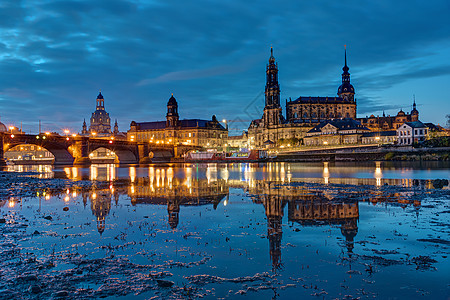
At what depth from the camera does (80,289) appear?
299 inches

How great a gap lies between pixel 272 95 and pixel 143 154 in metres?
77.8

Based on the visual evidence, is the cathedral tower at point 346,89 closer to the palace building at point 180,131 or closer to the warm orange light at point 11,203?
the palace building at point 180,131

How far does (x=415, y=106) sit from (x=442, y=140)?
122m

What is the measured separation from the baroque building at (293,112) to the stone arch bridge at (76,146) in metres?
59.0

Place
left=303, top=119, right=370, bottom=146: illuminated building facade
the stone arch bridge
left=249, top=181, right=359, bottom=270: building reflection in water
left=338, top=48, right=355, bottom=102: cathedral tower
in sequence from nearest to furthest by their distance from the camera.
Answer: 1. left=249, top=181, right=359, bottom=270: building reflection in water
2. the stone arch bridge
3. left=303, top=119, right=370, bottom=146: illuminated building facade
4. left=338, top=48, right=355, bottom=102: cathedral tower

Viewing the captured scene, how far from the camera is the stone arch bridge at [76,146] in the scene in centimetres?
7860

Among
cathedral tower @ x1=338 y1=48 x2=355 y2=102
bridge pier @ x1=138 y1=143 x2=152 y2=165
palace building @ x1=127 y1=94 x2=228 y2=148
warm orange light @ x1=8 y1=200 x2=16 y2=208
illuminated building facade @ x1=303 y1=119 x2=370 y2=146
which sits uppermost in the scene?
cathedral tower @ x1=338 y1=48 x2=355 y2=102

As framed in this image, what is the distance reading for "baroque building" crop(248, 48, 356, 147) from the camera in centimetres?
16825

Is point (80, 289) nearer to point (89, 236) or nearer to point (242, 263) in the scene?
point (242, 263)

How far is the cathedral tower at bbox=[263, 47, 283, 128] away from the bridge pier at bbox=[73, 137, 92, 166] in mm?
97194

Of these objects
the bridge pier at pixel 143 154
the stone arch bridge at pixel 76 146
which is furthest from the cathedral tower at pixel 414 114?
the bridge pier at pixel 143 154

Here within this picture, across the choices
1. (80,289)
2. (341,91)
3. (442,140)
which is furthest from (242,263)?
(341,91)

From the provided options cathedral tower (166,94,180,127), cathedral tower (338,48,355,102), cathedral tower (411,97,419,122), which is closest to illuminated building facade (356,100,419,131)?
cathedral tower (411,97,419,122)

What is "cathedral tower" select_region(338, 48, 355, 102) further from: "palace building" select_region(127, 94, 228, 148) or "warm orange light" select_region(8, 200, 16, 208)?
"warm orange light" select_region(8, 200, 16, 208)
